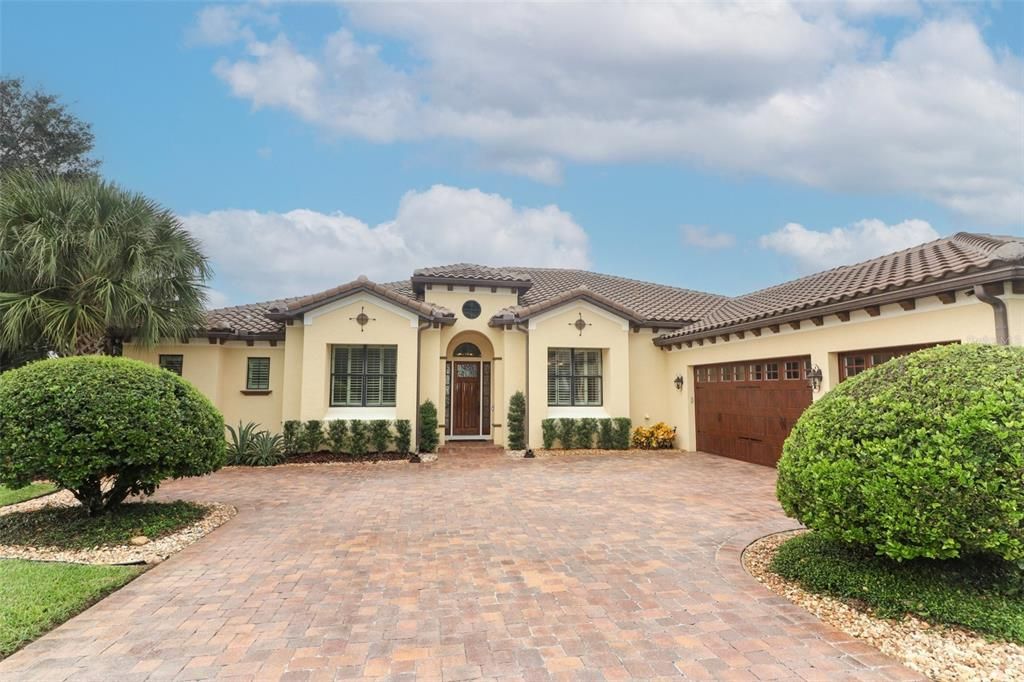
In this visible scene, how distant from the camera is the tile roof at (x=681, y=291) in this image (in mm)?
8312

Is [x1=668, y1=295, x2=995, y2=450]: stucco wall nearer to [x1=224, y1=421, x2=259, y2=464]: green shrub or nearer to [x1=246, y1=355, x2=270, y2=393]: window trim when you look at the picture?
[x1=224, y1=421, x2=259, y2=464]: green shrub

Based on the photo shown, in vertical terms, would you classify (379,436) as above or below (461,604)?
above

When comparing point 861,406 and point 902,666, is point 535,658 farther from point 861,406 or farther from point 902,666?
point 861,406

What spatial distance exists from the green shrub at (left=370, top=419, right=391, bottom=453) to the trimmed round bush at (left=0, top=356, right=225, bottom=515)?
22.0 feet

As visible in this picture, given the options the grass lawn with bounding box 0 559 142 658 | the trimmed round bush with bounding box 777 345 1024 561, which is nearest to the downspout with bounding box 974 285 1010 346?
the trimmed round bush with bounding box 777 345 1024 561

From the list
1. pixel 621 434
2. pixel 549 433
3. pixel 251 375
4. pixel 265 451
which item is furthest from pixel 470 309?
pixel 265 451

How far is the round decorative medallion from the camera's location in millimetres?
16625

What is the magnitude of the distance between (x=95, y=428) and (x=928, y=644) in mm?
9255

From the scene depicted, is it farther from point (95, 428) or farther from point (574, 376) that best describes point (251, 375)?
point (574, 376)

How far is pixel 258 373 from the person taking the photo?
1508cm

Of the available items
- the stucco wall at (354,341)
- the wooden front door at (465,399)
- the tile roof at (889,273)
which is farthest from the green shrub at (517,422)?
the tile roof at (889,273)

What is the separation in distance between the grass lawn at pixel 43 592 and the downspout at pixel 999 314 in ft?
37.2

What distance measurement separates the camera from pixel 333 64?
37.8 feet

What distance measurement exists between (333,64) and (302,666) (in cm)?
1241
